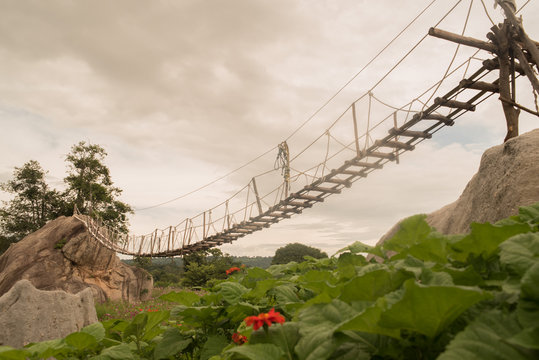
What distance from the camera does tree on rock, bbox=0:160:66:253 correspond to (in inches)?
1416

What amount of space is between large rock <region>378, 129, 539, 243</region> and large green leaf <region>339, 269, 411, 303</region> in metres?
3.79

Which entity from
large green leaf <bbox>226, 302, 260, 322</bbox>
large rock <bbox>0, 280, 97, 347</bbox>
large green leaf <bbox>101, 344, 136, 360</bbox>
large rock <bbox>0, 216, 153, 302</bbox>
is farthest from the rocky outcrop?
large rock <bbox>0, 216, 153, 302</bbox>

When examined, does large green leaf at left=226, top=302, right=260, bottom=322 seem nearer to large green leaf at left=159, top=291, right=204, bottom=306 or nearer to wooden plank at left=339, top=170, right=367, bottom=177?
large green leaf at left=159, top=291, right=204, bottom=306

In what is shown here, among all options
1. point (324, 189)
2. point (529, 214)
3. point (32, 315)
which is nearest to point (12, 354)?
point (529, 214)

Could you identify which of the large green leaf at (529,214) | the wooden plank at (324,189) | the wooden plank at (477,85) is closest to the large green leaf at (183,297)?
the large green leaf at (529,214)

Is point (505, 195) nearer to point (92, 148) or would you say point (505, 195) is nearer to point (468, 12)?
point (468, 12)

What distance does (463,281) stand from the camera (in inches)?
40.4

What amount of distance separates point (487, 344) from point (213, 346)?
1356 millimetres

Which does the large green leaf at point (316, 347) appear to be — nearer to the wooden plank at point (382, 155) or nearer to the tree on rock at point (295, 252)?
the wooden plank at point (382, 155)

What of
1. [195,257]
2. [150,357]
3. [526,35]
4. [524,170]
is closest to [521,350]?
[150,357]

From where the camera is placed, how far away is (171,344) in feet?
6.31

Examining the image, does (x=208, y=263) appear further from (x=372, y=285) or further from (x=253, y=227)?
(x=372, y=285)

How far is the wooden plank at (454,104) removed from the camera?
8.91 m

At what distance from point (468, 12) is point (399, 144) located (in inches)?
142
